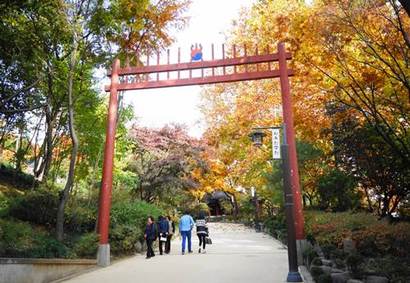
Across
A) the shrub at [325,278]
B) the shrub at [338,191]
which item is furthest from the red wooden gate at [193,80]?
the shrub at [338,191]

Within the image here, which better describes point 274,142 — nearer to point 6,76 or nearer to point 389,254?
point 389,254

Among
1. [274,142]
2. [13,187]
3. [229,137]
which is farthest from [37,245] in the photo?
[229,137]

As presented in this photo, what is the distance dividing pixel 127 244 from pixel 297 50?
915cm

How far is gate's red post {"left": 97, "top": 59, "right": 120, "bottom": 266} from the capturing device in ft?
36.4

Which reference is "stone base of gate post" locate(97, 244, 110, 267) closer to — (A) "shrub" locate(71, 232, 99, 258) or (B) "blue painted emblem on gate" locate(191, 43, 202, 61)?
(A) "shrub" locate(71, 232, 99, 258)

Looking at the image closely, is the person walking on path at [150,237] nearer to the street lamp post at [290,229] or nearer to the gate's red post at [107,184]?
the gate's red post at [107,184]

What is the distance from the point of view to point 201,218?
13852 millimetres

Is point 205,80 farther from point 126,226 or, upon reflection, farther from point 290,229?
point 290,229

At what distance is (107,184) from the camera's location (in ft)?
38.2

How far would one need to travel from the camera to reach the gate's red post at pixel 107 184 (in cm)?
1110

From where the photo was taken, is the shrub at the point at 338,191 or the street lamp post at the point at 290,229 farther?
the shrub at the point at 338,191

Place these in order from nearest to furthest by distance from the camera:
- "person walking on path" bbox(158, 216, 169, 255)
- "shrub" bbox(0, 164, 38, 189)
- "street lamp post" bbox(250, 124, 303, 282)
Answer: "street lamp post" bbox(250, 124, 303, 282) < "person walking on path" bbox(158, 216, 169, 255) < "shrub" bbox(0, 164, 38, 189)

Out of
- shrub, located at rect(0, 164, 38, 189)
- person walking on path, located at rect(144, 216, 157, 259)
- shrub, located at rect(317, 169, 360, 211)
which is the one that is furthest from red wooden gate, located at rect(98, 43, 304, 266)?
shrub, located at rect(0, 164, 38, 189)

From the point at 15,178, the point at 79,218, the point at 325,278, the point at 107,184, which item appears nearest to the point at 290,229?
the point at 325,278
